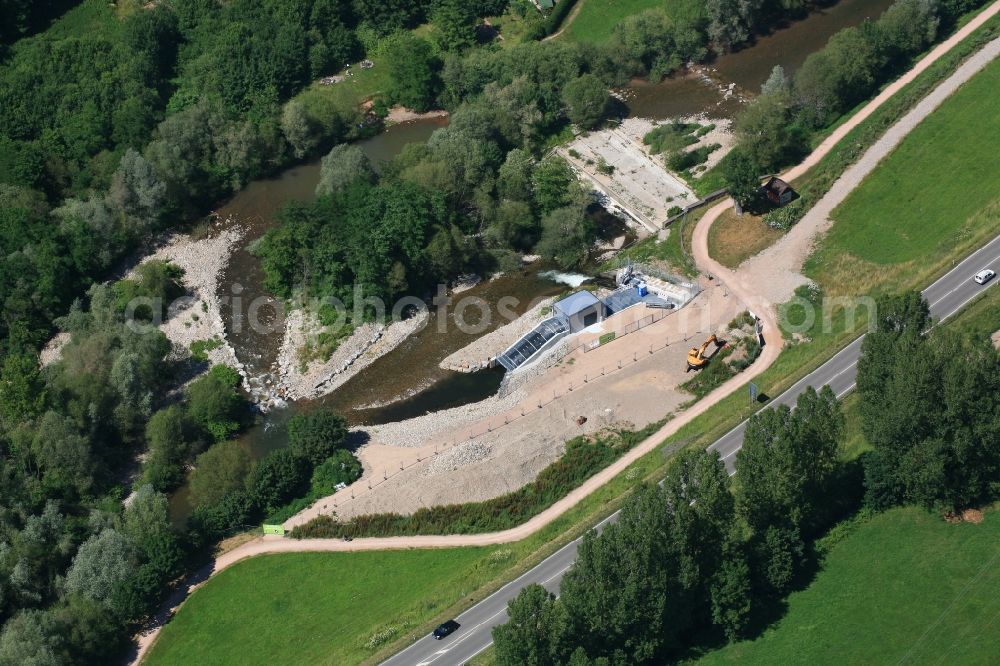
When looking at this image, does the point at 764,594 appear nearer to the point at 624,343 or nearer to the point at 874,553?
the point at 874,553

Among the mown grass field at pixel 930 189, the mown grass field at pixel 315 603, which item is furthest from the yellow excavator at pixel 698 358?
the mown grass field at pixel 315 603

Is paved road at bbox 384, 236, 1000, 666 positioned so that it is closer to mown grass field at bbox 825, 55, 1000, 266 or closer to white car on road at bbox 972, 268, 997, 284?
white car on road at bbox 972, 268, 997, 284

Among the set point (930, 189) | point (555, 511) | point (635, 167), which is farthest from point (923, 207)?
point (555, 511)

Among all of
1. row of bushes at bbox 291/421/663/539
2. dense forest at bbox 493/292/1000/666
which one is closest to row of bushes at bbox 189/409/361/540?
row of bushes at bbox 291/421/663/539

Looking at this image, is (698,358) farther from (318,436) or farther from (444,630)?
(444,630)

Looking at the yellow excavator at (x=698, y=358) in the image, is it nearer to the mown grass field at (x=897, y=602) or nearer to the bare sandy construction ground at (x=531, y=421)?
the bare sandy construction ground at (x=531, y=421)

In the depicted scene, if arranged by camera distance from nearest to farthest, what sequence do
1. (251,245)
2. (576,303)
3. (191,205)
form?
(576,303), (251,245), (191,205)
